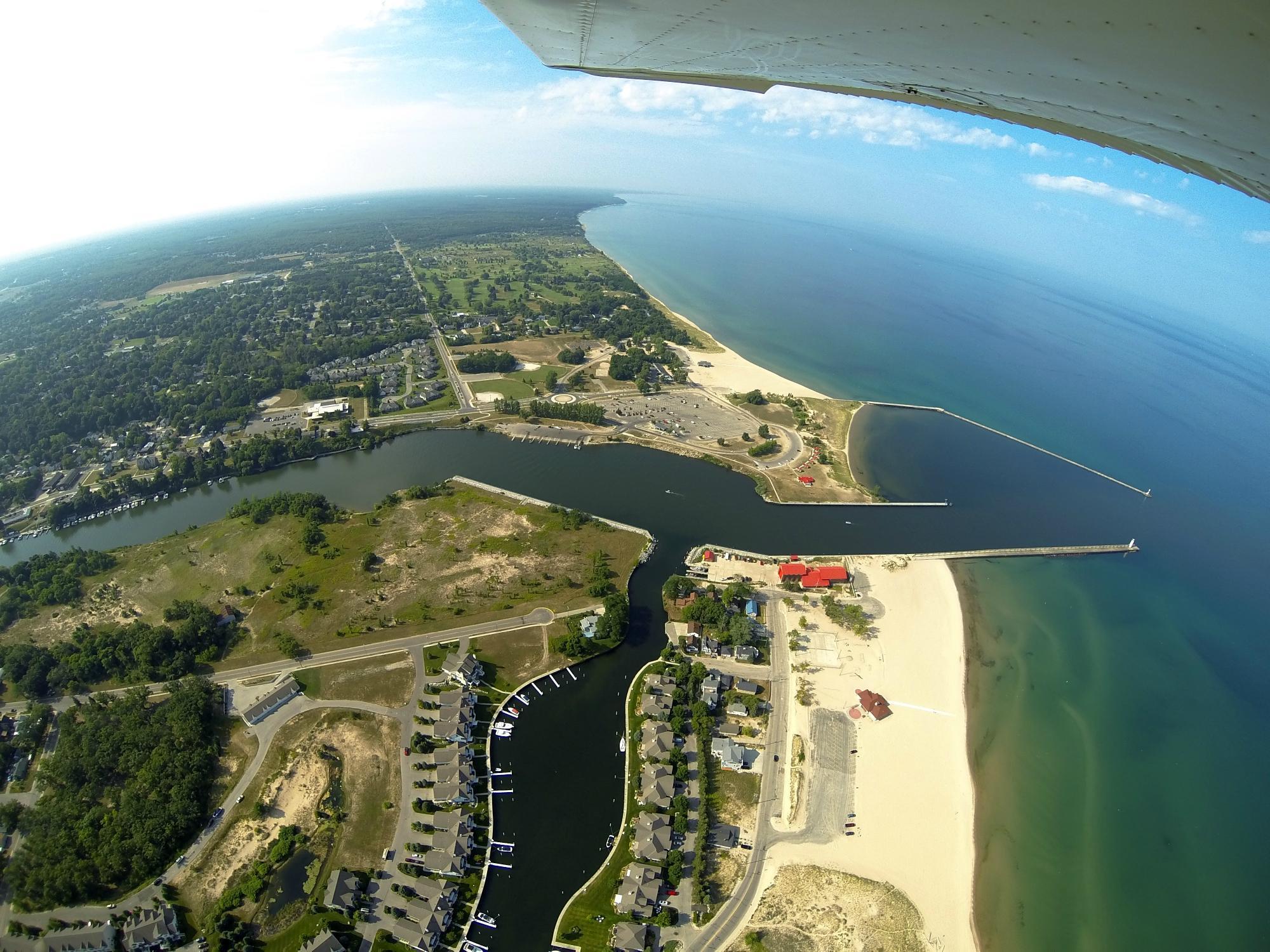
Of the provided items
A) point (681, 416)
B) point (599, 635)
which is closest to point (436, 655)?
point (599, 635)

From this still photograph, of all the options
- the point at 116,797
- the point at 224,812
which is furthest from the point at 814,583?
the point at 116,797

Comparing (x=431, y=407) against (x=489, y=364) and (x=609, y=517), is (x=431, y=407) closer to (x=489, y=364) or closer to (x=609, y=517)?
(x=489, y=364)

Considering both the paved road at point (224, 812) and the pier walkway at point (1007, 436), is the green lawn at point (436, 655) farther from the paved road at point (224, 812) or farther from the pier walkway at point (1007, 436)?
the pier walkway at point (1007, 436)

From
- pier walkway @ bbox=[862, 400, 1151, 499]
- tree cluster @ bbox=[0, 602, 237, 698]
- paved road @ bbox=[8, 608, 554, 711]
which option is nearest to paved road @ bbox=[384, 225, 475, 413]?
paved road @ bbox=[8, 608, 554, 711]

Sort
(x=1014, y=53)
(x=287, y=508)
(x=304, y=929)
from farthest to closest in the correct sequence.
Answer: (x=287, y=508) → (x=304, y=929) → (x=1014, y=53)

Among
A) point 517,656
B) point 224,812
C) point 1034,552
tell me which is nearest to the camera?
point 224,812

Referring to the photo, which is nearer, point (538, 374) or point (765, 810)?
point (765, 810)

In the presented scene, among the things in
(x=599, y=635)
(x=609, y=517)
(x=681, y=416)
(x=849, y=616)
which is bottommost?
(x=599, y=635)

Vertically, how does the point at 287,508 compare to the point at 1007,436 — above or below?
below
